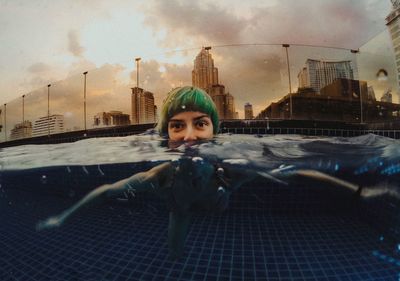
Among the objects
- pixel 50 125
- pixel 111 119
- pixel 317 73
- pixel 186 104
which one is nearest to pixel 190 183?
pixel 186 104

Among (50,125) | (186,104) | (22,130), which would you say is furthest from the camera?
(22,130)

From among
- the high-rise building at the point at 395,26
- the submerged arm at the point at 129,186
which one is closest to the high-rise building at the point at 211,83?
the submerged arm at the point at 129,186

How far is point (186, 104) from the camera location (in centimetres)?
457

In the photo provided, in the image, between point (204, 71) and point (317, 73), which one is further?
point (317, 73)

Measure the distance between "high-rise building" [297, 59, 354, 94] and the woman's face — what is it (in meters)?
3.32

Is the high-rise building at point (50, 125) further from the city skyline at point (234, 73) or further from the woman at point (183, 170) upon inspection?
the woman at point (183, 170)

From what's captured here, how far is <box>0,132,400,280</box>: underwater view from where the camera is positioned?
341cm

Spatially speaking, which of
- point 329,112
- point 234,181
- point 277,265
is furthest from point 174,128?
point 329,112

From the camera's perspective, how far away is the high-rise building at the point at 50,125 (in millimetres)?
7359

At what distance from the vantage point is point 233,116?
6227 mm

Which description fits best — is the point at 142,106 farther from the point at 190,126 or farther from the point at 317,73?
the point at 317,73

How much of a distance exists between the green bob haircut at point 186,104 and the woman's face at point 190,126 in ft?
0.32

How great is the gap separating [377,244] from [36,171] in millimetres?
11899

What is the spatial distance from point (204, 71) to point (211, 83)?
429 millimetres
